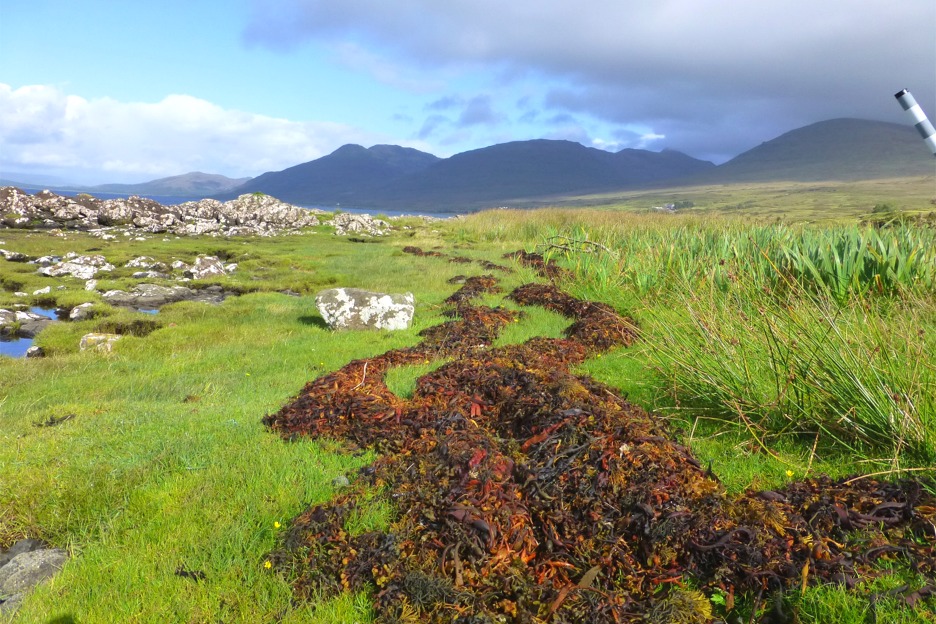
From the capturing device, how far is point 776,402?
4.58 m

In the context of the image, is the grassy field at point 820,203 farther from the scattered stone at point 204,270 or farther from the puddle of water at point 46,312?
Answer: the scattered stone at point 204,270

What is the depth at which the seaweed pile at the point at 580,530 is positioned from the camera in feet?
9.49

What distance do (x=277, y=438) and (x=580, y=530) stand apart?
287cm

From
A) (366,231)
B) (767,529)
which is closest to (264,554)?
(767,529)

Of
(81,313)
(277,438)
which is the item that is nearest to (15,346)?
(81,313)

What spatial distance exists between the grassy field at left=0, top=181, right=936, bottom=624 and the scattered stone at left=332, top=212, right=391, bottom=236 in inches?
1013

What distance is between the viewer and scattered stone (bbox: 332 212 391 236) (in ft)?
115

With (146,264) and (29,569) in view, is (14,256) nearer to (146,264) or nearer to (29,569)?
(146,264)

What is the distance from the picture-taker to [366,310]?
1007cm

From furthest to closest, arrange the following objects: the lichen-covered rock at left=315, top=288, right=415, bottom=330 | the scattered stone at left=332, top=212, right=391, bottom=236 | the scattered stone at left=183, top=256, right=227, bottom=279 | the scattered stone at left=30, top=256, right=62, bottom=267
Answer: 1. the scattered stone at left=332, top=212, right=391, bottom=236
2. the scattered stone at left=30, top=256, right=62, bottom=267
3. the scattered stone at left=183, top=256, right=227, bottom=279
4. the lichen-covered rock at left=315, top=288, right=415, bottom=330

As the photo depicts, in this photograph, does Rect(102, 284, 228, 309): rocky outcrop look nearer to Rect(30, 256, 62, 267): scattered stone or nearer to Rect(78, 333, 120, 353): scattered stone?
Rect(78, 333, 120, 353): scattered stone

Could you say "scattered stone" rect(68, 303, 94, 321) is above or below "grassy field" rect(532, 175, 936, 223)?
below

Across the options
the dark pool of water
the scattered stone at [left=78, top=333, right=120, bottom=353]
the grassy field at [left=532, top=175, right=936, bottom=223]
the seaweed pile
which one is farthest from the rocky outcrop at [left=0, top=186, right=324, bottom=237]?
the seaweed pile

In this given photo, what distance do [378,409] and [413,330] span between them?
4.88 meters
